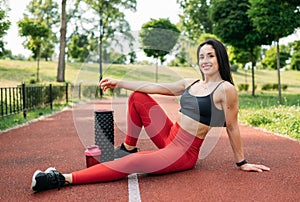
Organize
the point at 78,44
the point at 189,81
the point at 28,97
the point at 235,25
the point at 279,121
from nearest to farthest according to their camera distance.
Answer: the point at 189,81 → the point at 279,121 → the point at 28,97 → the point at 235,25 → the point at 78,44

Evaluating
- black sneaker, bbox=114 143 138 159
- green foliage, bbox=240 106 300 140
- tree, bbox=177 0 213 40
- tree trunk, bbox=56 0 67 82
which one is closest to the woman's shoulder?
black sneaker, bbox=114 143 138 159

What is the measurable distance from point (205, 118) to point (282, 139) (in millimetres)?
3307

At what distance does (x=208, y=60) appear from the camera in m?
3.66

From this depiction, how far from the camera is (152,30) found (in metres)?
5.48

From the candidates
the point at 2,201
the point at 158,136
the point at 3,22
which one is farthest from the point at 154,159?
the point at 3,22

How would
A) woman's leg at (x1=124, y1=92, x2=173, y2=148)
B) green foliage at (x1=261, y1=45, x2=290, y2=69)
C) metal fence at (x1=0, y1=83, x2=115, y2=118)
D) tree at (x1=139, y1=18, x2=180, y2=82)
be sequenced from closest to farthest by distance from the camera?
woman's leg at (x1=124, y1=92, x2=173, y2=148), tree at (x1=139, y1=18, x2=180, y2=82), metal fence at (x1=0, y1=83, x2=115, y2=118), green foliage at (x1=261, y1=45, x2=290, y2=69)

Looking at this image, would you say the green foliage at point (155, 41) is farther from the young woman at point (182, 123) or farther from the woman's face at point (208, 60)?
the woman's face at point (208, 60)

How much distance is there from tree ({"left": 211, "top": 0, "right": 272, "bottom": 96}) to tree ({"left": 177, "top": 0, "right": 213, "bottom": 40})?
25.8 metres

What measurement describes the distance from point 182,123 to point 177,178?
552 millimetres

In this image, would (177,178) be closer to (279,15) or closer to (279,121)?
(279,121)

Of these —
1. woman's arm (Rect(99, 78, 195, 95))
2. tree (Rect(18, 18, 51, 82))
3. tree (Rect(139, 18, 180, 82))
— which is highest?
tree (Rect(18, 18, 51, 82))

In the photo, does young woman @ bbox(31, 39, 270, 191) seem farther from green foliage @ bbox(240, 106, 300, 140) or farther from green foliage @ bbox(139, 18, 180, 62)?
green foliage @ bbox(240, 106, 300, 140)

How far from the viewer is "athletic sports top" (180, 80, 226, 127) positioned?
3584 millimetres

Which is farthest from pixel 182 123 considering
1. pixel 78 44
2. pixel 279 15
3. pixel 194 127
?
pixel 78 44
